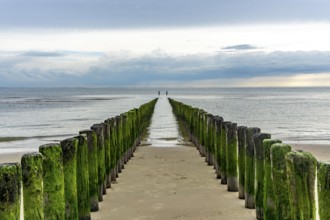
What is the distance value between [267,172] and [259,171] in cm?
75

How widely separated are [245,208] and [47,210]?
3.67 m

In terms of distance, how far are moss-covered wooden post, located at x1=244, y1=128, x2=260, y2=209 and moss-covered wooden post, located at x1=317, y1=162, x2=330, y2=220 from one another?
10.4 feet

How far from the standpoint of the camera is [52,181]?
5.18 metres

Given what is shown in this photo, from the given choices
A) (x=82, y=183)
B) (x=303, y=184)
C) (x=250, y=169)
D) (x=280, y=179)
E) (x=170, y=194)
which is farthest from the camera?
(x=170, y=194)

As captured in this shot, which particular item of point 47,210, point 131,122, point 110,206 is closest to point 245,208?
point 110,206

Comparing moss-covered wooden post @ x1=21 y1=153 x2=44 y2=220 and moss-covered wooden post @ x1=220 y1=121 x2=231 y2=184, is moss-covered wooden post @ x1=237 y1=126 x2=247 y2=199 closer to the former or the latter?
moss-covered wooden post @ x1=220 y1=121 x2=231 y2=184

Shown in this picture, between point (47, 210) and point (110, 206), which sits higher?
point (47, 210)

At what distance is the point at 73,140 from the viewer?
586cm

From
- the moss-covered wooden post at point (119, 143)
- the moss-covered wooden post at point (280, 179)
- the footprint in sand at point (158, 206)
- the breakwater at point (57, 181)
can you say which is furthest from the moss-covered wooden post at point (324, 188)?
the moss-covered wooden post at point (119, 143)

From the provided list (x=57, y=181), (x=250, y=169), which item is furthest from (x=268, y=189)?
(x=57, y=181)

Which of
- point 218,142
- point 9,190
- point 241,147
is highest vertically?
point 9,190

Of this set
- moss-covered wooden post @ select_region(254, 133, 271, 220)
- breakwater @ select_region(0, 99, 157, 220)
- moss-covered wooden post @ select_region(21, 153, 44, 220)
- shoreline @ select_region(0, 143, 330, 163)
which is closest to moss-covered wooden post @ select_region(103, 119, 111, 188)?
breakwater @ select_region(0, 99, 157, 220)

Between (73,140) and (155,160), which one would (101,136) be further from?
(155,160)

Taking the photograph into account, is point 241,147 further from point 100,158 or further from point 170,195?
point 100,158
